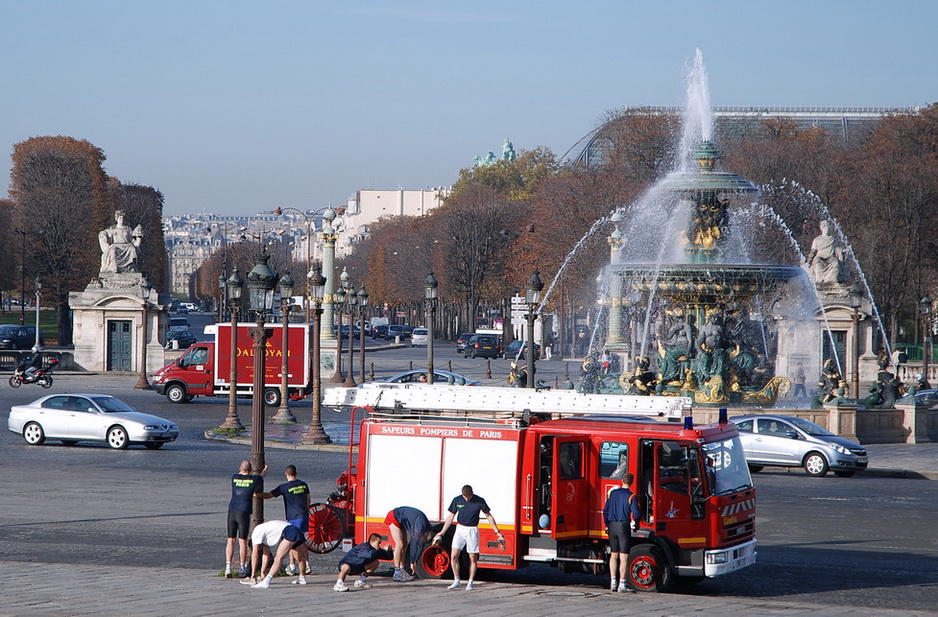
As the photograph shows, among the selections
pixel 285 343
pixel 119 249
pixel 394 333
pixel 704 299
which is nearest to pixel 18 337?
pixel 119 249

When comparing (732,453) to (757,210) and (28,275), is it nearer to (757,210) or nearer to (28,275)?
(757,210)

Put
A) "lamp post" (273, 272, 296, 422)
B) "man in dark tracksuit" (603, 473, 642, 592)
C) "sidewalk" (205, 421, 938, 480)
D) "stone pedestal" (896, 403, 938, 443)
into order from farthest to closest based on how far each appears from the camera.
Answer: "lamp post" (273, 272, 296, 422) → "stone pedestal" (896, 403, 938, 443) → "sidewalk" (205, 421, 938, 480) → "man in dark tracksuit" (603, 473, 642, 592)

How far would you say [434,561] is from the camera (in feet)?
48.5

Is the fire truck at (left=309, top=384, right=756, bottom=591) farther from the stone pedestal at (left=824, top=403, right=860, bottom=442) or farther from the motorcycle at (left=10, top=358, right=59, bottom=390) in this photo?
the motorcycle at (left=10, top=358, right=59, bottom=390)

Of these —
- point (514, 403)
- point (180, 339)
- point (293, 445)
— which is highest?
point (514, 403)

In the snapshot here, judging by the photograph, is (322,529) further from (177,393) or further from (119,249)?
(119,249)

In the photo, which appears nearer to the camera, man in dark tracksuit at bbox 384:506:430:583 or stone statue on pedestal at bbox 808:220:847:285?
man in dark tracksuit at bbox 384:506:430:583

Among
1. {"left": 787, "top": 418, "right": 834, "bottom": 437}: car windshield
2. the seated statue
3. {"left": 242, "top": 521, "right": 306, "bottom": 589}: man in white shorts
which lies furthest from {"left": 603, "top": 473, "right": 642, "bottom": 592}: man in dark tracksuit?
the seated statue

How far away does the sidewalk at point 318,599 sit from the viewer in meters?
12.8

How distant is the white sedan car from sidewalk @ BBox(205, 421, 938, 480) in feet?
8.32

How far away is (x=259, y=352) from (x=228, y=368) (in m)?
25.0

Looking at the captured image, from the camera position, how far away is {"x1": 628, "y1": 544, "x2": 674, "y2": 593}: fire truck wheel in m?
14.3

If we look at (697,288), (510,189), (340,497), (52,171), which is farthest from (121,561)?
(510,189)

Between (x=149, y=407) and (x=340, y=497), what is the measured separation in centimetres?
2630
